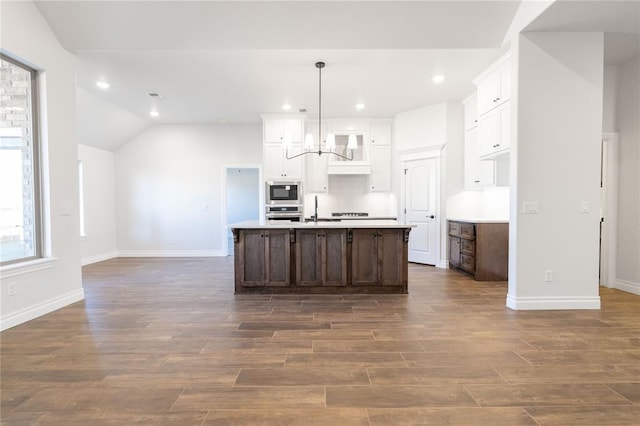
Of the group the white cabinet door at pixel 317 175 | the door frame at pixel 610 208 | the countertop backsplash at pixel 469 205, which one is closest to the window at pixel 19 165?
the white cabinet door at pixel 317 175

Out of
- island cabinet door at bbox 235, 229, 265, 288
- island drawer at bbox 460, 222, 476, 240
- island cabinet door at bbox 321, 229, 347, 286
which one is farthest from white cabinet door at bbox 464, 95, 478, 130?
island cabinet door at bbox 235, 229, 265, 288

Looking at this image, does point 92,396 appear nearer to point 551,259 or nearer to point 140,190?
point 551,259

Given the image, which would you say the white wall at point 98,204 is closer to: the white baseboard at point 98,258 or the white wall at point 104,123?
the white baseboard at point 98,258

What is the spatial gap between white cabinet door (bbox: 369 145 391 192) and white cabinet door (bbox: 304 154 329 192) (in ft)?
3.21

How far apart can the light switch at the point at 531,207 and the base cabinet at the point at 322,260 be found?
1.29m

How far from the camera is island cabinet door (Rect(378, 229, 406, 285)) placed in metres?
4.07

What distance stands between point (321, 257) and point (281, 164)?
9.29 ft

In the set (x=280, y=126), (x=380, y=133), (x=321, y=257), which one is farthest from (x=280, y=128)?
(x=321, y=257)

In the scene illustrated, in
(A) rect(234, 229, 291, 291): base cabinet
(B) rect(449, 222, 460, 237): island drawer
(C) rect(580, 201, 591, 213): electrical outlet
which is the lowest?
(A) rect(234, 229, 291, 291): base cabinet

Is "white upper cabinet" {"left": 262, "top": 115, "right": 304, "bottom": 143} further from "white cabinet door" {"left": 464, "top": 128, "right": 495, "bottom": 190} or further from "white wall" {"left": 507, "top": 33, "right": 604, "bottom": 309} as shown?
"white wall" {"left": 507, "top": 33, "right": 604, "bottom": 309}

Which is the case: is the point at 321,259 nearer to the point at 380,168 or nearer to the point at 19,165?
the point at 380,168

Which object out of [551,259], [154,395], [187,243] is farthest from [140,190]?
[551,259]

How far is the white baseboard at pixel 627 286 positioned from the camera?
3.99 meters

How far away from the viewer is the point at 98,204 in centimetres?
672
